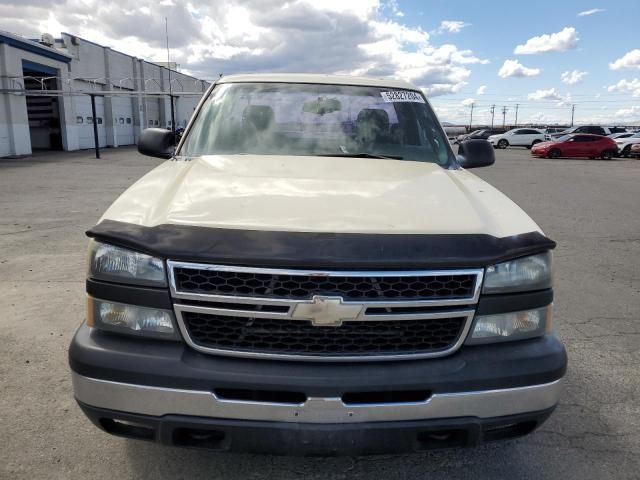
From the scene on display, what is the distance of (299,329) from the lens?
2055mm

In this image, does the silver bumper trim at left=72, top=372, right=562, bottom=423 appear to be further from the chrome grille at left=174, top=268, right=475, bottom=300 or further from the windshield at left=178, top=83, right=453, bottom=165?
the windshield at left=178, top=83, right=453, bottom=165

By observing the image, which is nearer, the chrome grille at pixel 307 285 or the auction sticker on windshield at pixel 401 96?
the chrome grille at pixel 307 285

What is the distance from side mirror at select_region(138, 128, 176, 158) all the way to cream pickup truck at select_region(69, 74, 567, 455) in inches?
67.2

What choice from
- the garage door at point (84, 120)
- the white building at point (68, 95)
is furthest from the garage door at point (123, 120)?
the garage door at point (84, 120)

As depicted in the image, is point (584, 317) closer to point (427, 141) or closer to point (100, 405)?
point (427, 141)

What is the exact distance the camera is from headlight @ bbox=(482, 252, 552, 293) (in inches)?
83.8

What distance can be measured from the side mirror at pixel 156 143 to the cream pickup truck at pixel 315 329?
1.71 meters

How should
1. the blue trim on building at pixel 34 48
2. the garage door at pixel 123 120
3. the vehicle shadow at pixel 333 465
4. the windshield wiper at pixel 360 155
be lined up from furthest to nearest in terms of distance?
the garage door at pixel 123 120
the blue trim on building at pixel 34 48
the windshield wiper at pixel 360 155
the vehicle shadow at pixel 333 465

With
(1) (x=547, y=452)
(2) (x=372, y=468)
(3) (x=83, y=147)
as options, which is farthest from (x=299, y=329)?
(3) (x=83, y=147)

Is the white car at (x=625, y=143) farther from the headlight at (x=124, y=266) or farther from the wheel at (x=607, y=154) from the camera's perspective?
the headlight at (x=124, y=266)

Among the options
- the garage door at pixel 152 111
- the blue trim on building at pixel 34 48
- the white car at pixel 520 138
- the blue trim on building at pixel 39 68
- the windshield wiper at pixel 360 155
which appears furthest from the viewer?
the garage door at pixel 152 111

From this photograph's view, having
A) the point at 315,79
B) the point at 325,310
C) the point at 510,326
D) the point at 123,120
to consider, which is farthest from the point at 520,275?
the point at 123,120

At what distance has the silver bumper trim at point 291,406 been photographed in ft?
6.52

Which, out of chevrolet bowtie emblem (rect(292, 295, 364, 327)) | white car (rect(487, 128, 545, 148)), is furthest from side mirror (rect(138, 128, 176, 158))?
white car (rect(487, 128, 545, 148))
